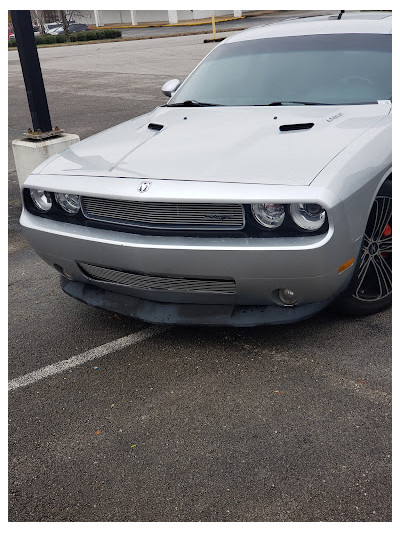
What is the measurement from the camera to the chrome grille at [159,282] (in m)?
3.22

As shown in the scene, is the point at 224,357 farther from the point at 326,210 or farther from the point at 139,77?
the point at 139,77

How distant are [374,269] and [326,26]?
6.69 feet

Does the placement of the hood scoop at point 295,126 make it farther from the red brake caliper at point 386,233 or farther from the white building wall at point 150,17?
the white building wall at point 150,17

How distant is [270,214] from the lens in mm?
3109

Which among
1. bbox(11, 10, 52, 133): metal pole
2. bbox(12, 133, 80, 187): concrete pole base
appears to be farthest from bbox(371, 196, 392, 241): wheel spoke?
bbox(11, 10, 52, 133): metal pole

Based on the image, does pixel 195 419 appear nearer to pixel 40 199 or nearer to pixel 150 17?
pixel 40 199

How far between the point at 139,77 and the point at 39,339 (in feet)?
46.6

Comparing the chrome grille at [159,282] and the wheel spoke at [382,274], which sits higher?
the chrome grille at [159,282]

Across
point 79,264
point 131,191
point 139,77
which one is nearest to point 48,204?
point 79,264

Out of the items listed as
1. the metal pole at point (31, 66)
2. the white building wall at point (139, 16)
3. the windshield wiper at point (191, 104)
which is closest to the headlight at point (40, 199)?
the windshield wiper at point (191, 104)

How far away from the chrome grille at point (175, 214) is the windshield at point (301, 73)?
4.32ft

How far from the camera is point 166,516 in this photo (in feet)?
7.76

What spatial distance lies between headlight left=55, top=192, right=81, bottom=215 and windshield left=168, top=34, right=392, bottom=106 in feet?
4.37

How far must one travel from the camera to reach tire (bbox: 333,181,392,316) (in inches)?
137
